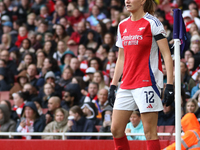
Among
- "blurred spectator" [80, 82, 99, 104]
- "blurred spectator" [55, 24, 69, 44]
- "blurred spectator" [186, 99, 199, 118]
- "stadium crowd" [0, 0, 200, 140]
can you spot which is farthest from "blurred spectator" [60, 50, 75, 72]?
"blurred spectator" [186, 99, 199, 118]

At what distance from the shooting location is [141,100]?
13.2ft

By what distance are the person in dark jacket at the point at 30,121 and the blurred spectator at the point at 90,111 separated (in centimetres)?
85

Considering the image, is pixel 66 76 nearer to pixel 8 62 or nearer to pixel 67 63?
pixel 67 63

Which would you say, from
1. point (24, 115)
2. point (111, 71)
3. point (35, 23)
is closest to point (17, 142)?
point (24, 115)

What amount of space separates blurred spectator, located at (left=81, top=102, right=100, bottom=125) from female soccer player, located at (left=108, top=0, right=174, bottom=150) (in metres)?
3.53

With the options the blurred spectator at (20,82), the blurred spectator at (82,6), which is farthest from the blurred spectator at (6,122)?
the blurred spectator at (82,6)

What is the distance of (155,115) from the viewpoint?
401 centimetres

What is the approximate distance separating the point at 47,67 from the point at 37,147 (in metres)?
3.43

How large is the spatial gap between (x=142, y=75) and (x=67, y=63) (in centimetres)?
643

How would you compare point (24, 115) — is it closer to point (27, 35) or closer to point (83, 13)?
point (27, 35)

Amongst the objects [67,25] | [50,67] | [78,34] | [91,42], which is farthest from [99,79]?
[67,25]

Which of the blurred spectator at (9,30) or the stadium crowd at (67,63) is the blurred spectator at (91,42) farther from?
the blurred spectator at (9,30)

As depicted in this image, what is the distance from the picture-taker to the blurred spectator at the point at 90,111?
7.70 metres

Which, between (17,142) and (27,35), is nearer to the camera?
(17,142)
